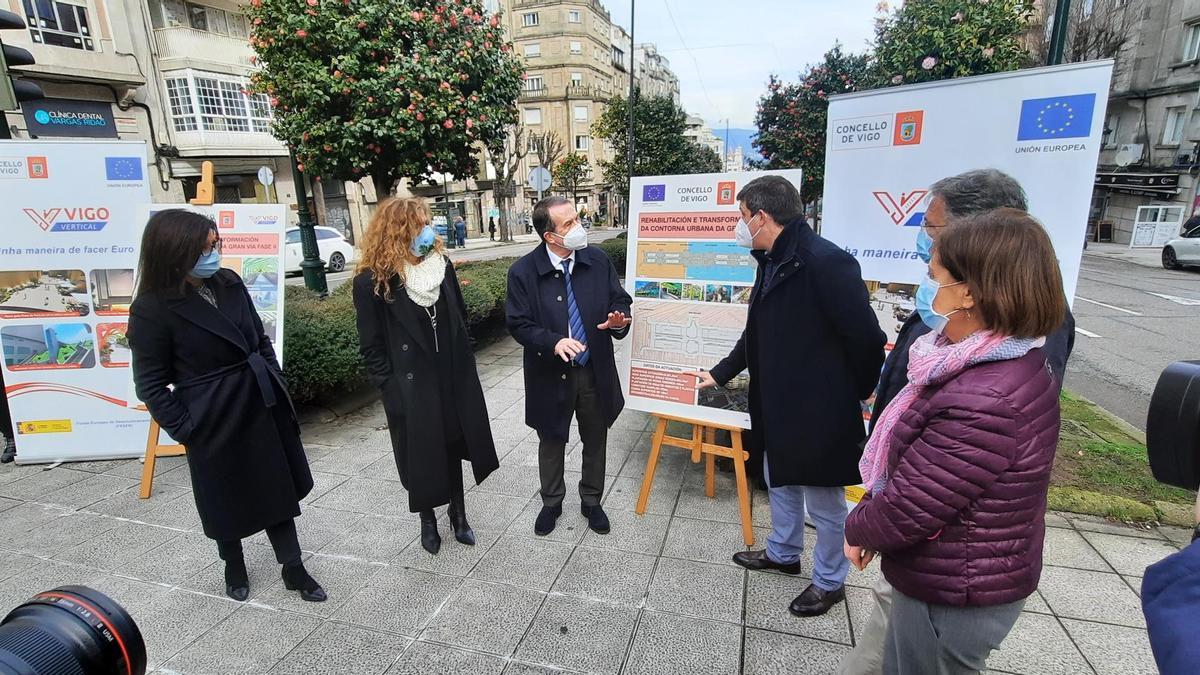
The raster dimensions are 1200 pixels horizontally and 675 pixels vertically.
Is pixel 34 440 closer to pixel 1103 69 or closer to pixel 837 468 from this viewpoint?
pixel 837 468

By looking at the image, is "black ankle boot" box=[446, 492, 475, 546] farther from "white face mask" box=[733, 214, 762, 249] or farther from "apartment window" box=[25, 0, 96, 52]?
"apartment window" box=[25, 0, 96, 52]

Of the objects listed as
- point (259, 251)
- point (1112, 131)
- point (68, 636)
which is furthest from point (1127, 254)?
point (68, 636)

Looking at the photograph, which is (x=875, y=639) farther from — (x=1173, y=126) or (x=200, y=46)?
(x=1173, y=126)

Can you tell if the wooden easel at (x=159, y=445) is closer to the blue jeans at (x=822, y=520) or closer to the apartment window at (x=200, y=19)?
the blue jeans at (x=822, y=520)

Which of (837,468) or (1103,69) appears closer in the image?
(837,468)

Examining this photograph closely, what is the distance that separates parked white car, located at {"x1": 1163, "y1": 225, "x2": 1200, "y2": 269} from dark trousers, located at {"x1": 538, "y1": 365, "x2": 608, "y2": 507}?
19024 millimetres

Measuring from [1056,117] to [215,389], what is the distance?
4.08 metres

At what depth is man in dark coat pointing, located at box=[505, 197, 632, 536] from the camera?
2971 millimetres

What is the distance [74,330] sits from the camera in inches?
161

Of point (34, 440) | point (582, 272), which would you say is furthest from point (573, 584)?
point (34, 440)

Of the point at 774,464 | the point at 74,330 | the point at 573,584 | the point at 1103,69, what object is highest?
the point at 1103,69

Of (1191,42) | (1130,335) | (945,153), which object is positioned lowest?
(1130,335)

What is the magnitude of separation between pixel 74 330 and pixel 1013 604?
5.68 metres

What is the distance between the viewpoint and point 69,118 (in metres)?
15.4
